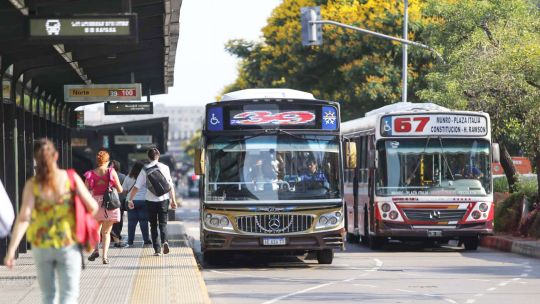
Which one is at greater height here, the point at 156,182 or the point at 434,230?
the point at 156,182

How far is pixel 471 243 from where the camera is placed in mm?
27562

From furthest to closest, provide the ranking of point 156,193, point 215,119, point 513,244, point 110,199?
point 513,244
point 215,119
point 156,193
point 110,199

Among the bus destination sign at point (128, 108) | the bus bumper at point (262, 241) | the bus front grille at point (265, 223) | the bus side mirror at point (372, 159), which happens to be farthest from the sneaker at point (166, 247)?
the bus destination sign at point (128, 108)

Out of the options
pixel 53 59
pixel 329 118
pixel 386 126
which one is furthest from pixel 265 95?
pixel 386 126

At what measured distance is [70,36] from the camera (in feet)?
54.0

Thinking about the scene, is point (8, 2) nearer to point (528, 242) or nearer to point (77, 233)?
point (77, 233)

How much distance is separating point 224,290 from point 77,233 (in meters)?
7.61

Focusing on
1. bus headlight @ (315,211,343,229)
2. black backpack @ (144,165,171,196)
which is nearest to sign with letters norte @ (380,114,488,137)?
bus headlight @ (315,211,343,229)

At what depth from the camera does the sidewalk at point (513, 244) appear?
82.9 feet

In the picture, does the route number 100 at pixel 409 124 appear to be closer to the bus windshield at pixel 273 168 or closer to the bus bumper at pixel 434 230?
the bus bumper at pixel 434 230

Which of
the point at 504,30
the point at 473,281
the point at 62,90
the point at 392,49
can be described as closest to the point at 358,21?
the point at 392,49

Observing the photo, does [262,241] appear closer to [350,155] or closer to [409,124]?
[350,155]

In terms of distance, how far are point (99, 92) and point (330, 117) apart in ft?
24.2

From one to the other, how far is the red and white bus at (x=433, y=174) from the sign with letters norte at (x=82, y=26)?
10.8 metres
